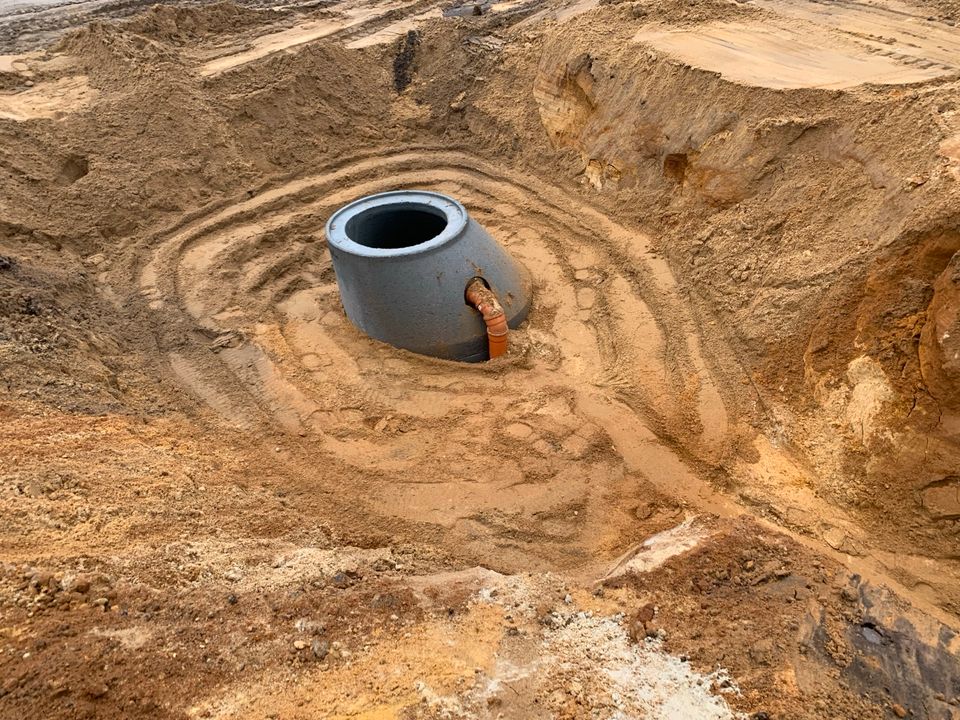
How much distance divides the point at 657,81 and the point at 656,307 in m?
3.76

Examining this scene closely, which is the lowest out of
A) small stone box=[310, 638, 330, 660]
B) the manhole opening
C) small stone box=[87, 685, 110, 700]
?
small stone box=[310, 638, 330, 660]

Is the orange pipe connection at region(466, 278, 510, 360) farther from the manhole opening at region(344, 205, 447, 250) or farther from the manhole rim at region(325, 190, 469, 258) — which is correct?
the manhole opening at region(344, 205, 447, 250)

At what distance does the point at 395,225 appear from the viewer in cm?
935

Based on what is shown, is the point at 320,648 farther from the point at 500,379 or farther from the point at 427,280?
the point at 427,280

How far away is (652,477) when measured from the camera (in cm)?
667

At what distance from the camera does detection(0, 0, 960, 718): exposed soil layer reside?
4078 millimetres

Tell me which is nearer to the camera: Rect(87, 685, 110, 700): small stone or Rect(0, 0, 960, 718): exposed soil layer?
Rect(87, 685, 110, 700): small stone

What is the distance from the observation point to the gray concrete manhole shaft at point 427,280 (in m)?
7.91

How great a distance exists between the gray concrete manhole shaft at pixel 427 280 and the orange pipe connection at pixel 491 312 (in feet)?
0.06

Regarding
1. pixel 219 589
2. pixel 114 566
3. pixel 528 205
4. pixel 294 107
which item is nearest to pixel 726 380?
pixel 528 205

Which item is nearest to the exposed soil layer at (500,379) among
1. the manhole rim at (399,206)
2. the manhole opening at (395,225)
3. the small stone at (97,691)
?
the small stone at (97,691)

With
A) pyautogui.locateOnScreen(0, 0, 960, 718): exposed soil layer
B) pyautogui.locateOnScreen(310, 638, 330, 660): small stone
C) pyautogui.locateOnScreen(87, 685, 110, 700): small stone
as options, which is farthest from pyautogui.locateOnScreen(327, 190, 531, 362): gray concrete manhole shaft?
pyautogui.locateOnScreen(87, 685, 110, 700): small stone

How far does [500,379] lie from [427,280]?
1516 mm

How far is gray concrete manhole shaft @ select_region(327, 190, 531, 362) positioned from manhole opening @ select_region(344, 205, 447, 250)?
0.02 m
